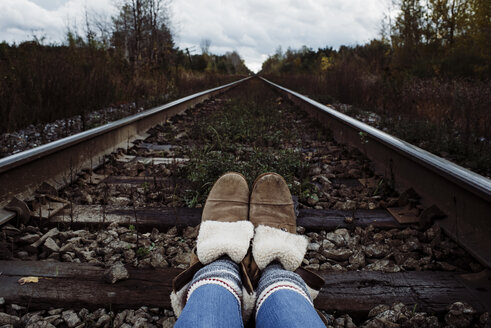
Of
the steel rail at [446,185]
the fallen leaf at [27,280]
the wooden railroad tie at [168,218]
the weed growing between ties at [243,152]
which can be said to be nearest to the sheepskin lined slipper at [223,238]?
the wooden railroad tie at [168,218]

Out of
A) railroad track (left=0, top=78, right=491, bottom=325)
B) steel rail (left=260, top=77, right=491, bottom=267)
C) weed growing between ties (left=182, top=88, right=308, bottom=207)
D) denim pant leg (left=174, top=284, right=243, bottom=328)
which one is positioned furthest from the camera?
weed growing between ties (left=182, top=88, right=308, bottom=207)

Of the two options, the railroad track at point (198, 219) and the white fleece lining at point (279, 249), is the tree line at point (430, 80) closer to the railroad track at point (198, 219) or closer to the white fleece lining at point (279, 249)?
the railroad track at point (198, 219)

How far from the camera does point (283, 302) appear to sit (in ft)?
3.51

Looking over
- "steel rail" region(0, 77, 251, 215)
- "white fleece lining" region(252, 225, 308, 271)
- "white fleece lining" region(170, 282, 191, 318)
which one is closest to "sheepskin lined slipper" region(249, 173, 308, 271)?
"white fleece lining" region(252, 225, 308, 271)

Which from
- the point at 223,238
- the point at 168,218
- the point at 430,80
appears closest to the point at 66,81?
the point at 168,218

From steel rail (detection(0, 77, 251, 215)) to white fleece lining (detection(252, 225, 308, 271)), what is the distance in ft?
4.38

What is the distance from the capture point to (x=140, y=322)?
1109 millimetres

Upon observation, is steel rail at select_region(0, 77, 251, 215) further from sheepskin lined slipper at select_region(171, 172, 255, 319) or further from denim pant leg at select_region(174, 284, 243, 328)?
denim pant leg at select_region(174, 284, 243, 328)

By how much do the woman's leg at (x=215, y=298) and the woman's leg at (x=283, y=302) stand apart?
0.08m

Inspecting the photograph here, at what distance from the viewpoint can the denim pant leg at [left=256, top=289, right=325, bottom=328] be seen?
98 centimetres

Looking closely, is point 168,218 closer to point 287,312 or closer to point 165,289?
point 165,289

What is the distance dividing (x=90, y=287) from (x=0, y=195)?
0.85 metres

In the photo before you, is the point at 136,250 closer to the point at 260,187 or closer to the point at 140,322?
the point at 140,322

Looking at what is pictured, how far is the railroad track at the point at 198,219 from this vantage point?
1.23 m
